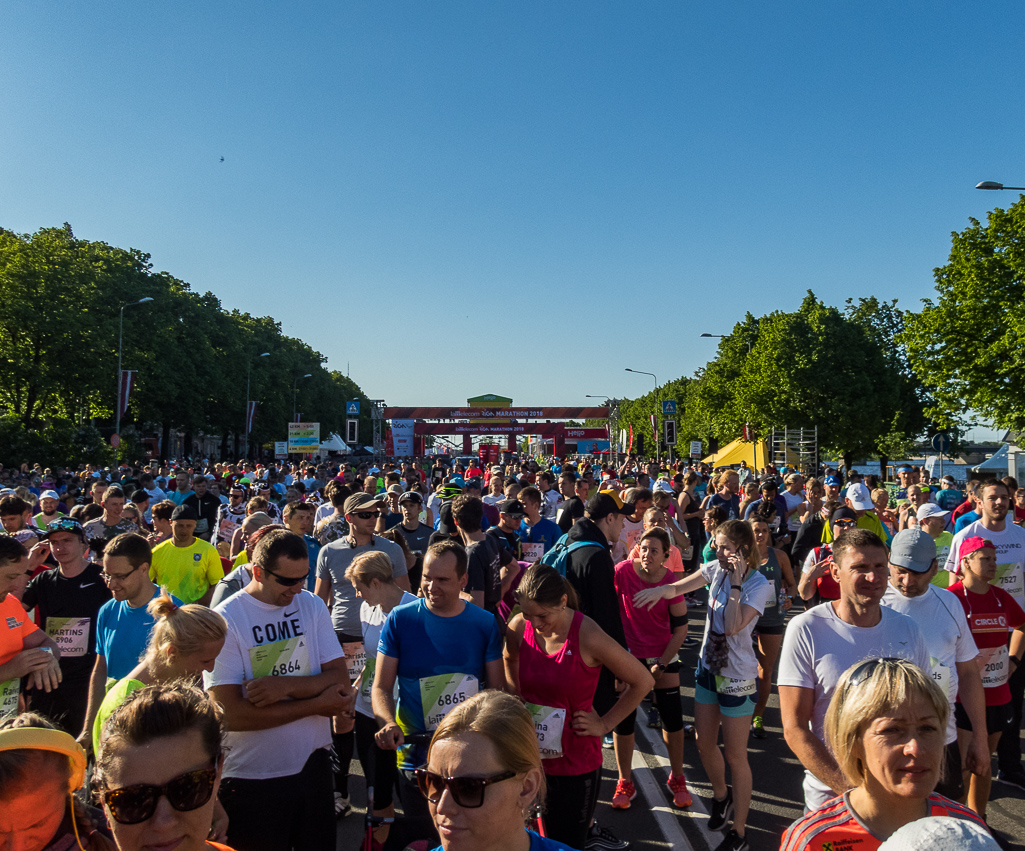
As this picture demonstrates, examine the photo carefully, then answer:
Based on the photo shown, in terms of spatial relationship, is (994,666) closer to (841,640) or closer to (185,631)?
(841,640)

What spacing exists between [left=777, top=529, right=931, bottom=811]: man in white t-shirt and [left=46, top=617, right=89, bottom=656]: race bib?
4.15 meters

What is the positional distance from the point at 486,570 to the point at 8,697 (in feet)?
10.3

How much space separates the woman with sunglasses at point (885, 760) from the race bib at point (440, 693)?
170 cm

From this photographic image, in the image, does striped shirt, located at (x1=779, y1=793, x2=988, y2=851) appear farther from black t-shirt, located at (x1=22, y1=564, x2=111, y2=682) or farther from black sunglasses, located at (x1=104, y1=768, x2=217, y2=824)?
black t-shirt, located at (x1=22, y1=564, x2=111, y2=682)

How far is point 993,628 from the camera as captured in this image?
495 cm

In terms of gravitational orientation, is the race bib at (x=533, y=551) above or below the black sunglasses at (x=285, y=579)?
below

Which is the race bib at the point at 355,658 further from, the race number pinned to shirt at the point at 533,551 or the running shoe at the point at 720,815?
the race number pinned to shirt at the point at 533,551

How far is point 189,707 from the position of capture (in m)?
2.05

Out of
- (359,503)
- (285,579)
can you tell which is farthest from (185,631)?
(359,503)

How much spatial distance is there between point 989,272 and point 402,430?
31.4 m

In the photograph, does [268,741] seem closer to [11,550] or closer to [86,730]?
[86,730]

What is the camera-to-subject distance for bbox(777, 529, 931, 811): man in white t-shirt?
3.12 meters

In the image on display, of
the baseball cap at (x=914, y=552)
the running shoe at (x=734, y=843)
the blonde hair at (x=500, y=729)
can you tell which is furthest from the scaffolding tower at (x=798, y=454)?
the blonde hair at (x=500, y=729)

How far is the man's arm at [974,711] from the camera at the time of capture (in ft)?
11.6
